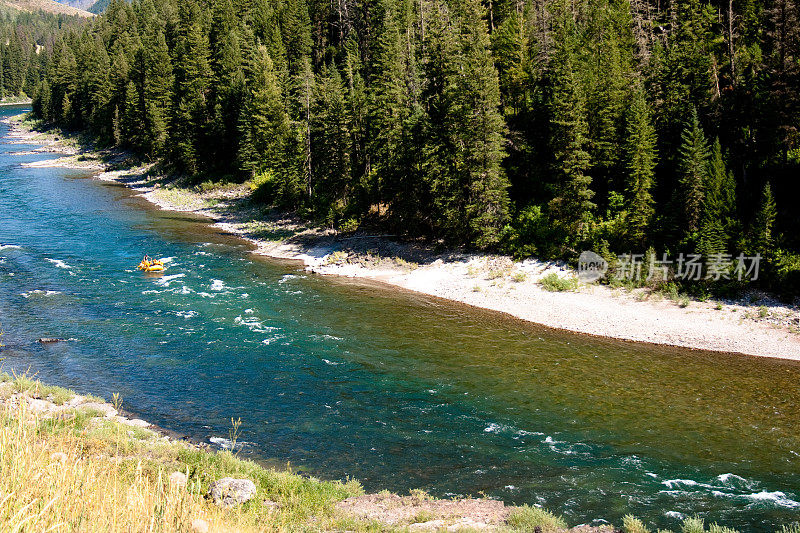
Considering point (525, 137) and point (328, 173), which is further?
point (328, 173)

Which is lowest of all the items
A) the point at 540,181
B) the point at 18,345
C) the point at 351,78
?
the point at 18,345

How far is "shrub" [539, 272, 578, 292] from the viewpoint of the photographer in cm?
3403

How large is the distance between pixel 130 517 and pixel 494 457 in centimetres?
1348

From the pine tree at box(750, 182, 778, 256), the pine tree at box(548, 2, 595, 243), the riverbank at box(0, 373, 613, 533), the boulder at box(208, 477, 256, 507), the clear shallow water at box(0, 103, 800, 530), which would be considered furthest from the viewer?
the pine tree at box(548, 2, 595, 243)

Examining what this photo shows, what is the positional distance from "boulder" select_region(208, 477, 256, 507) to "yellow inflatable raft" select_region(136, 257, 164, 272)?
2886 cm

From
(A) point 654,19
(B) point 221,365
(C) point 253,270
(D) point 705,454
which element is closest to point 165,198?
(C) point 253,270

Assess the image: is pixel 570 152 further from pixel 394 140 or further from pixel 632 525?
pixel 632 525

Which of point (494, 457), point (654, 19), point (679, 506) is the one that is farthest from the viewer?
point (654, 19)

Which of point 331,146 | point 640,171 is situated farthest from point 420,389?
point 331,146

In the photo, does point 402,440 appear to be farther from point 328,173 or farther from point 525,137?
point 328,173

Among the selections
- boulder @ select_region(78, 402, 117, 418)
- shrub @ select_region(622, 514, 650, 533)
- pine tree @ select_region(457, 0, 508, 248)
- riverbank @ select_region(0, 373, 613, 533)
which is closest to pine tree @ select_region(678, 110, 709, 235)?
pine tree @ select_region(457, 0, 508, 248)

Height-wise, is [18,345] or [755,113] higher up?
[755,113]

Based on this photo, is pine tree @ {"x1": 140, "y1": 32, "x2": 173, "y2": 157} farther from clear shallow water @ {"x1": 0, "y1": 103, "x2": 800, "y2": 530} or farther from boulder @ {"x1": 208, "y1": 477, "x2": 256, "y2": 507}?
boulder @ {"x1": 208, "y1": 477, "x2": 256, "y2": 507}

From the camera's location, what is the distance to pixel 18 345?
26.9 m
